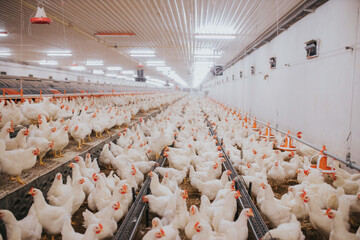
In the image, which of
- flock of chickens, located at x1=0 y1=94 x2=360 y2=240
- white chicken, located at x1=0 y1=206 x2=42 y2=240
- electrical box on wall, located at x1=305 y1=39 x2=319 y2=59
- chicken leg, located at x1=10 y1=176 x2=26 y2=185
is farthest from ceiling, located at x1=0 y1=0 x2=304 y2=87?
white chicken, located at x1=0 y1=206 x2=42 y2=240

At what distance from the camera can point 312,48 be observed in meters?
5.17

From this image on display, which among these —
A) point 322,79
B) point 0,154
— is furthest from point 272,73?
point 0,154

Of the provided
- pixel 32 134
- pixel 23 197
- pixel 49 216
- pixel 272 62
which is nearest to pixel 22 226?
pixel 49 216

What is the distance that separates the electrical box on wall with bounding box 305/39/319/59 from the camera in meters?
5.07

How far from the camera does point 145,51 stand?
11.9 meters

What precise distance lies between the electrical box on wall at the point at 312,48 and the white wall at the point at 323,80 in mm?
117

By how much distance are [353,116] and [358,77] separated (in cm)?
70

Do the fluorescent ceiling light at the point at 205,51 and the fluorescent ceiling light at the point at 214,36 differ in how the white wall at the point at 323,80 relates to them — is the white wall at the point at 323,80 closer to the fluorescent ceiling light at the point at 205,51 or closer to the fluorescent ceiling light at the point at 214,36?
the fluorescent ceiling light at the point at 214,36

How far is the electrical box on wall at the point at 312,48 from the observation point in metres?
5.07

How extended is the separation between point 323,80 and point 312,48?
34.6 inches

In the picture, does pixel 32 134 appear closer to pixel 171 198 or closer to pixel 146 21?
pixel 171 198

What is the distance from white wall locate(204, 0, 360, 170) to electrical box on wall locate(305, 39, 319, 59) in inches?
4.6

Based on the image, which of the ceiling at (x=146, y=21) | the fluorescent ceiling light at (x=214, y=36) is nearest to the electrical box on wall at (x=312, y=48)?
the ceiling at (x=146, y=21)

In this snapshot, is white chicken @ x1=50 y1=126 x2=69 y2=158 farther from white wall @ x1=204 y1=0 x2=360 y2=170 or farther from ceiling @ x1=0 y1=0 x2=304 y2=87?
white wall @ x1=204 y1=0 x2=360 y2=170
